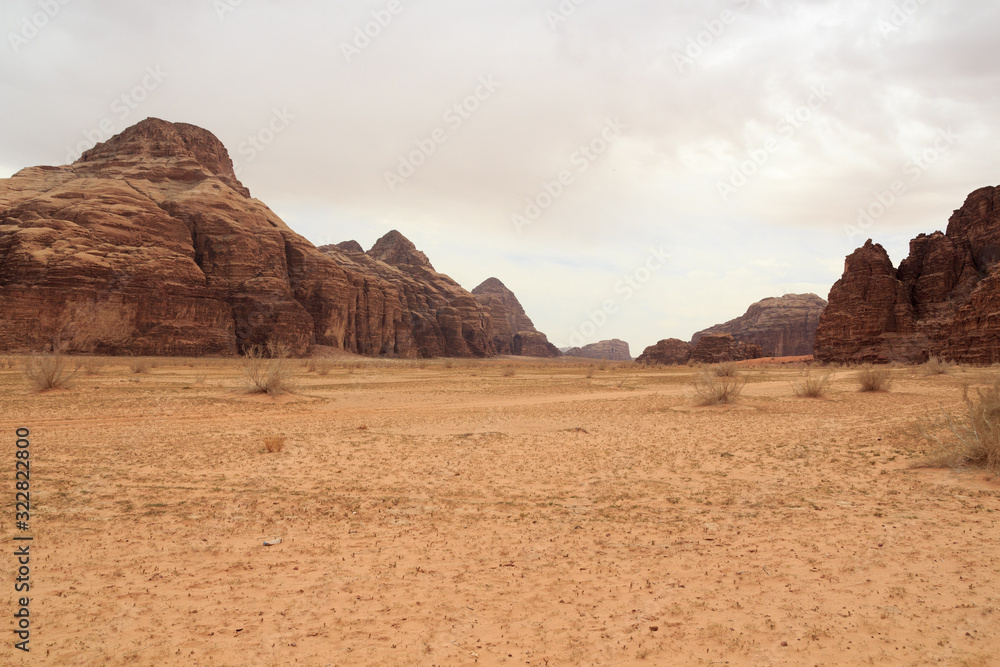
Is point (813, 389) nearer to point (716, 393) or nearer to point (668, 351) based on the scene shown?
point (716, 393)

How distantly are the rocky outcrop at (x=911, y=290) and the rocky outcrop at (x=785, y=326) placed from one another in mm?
58515

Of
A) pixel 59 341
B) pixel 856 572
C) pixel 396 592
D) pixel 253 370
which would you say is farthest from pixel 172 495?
pixel 59 341

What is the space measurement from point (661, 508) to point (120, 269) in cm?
6779

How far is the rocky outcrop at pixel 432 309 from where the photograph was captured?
110875 mm

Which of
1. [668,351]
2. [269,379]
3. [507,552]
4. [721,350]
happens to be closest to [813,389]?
[507,552]

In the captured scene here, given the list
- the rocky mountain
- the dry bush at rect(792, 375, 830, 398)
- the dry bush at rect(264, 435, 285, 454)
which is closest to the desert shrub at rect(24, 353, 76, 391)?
the dry bush at rect(264, 435, 285, 454)

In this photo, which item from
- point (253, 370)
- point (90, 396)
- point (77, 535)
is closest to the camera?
point (77, 535)

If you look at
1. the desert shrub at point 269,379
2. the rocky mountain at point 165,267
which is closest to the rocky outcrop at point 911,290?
the desert shrub at point 269,379

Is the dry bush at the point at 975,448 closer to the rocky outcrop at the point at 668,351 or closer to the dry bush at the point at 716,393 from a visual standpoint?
the dry bush at the point at 716,393

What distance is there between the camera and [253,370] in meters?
18.5

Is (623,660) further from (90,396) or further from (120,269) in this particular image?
(120,269)

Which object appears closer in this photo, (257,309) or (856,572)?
(856,572)

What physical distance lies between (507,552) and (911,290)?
55.7m

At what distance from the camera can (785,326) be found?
117 m
